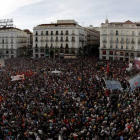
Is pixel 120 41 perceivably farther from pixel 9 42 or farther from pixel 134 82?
pixel 134 82

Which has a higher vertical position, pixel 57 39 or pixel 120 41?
pixel 57 39

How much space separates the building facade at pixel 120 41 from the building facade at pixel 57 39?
26.2 ft

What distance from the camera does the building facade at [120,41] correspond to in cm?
5603

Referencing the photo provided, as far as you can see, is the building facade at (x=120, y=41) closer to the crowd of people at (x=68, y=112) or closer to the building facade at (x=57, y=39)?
the building facade at (x=57, y=39)

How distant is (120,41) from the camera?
189 feet

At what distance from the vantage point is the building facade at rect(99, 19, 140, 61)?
56.0 meters

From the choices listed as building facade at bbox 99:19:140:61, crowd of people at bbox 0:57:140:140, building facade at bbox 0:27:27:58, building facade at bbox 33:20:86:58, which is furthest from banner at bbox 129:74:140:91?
building facade at bbox 0:27:27:58

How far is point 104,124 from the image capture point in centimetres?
1493

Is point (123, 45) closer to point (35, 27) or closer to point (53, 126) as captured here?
point (35, 27)

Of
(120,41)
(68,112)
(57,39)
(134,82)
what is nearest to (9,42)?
(57,39)

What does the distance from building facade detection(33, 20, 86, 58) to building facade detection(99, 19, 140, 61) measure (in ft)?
26.2

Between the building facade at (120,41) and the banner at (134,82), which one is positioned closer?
the banner at (134,82)

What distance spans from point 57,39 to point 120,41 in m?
18.6

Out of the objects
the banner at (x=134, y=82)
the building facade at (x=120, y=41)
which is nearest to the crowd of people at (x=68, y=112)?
the banner at (x=134, y=82)
